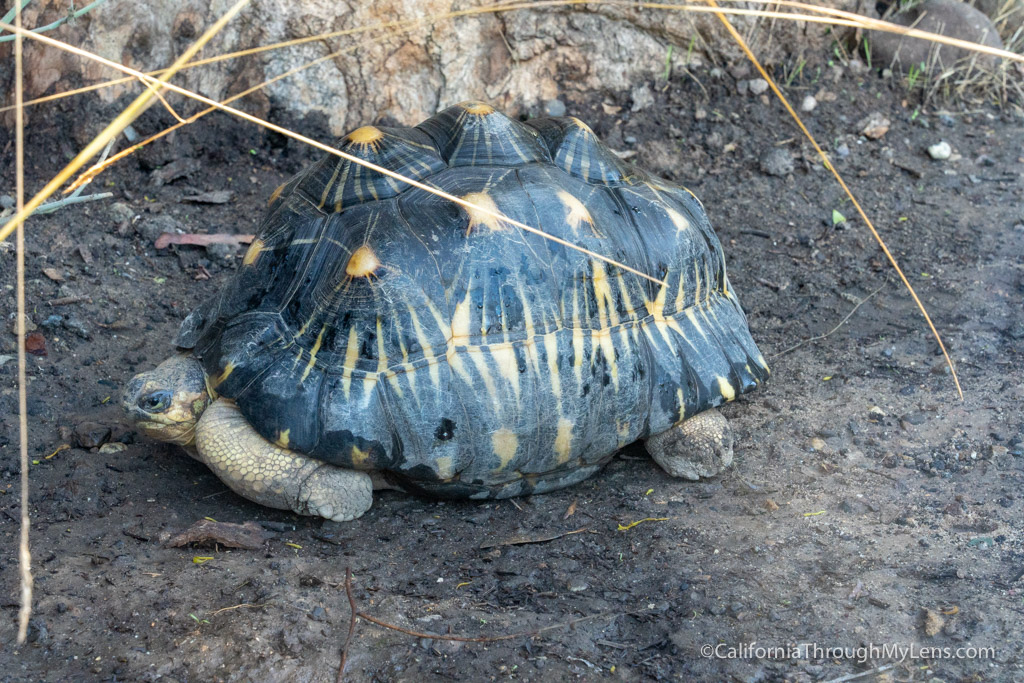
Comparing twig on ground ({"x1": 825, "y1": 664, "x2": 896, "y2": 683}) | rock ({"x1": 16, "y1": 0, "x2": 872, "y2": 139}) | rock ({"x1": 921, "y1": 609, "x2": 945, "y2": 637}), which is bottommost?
rock ({"x1": 921, "y1": 609, "x2": 945, "y2": 637})

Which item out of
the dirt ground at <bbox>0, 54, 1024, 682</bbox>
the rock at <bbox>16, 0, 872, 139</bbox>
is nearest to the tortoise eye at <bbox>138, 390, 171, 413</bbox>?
the dirt ground at <bbox>0, 54, 1024, 682</bbox>

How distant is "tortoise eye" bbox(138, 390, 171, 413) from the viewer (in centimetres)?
294

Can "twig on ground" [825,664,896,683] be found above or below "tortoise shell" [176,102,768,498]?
below

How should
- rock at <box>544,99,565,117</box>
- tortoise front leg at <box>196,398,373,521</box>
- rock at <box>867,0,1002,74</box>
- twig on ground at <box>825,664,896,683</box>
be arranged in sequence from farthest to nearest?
1. rock at <box>867,0,1002,74</box>
2. rock at <box>544,99,565,117</box>
3. tortoise front leg at <box>196,398,373,521</box>
4. twig on ground at <box>825,664,896,683</box>

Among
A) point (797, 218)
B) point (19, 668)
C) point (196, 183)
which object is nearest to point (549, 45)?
point (797, 218)

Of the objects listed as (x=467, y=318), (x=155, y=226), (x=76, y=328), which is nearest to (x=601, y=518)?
(x=467, y=318)

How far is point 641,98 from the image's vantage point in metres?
5.62

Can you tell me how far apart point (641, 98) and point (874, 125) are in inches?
61.3

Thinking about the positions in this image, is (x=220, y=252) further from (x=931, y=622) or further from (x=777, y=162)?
(x=931, y=622)

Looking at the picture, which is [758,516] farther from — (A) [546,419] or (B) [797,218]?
(B) [797,218]

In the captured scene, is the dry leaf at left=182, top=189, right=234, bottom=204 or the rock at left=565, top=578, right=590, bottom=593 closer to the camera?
the rock at left=565, top=578, right=590, bottom=593

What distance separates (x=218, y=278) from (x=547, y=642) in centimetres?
272

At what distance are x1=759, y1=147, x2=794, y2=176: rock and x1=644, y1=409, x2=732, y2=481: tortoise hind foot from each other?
2570 millimetres

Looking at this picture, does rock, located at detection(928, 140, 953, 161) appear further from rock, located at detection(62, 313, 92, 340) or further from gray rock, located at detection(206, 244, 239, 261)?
rock, located at detection(62, 313, 92, 340)
